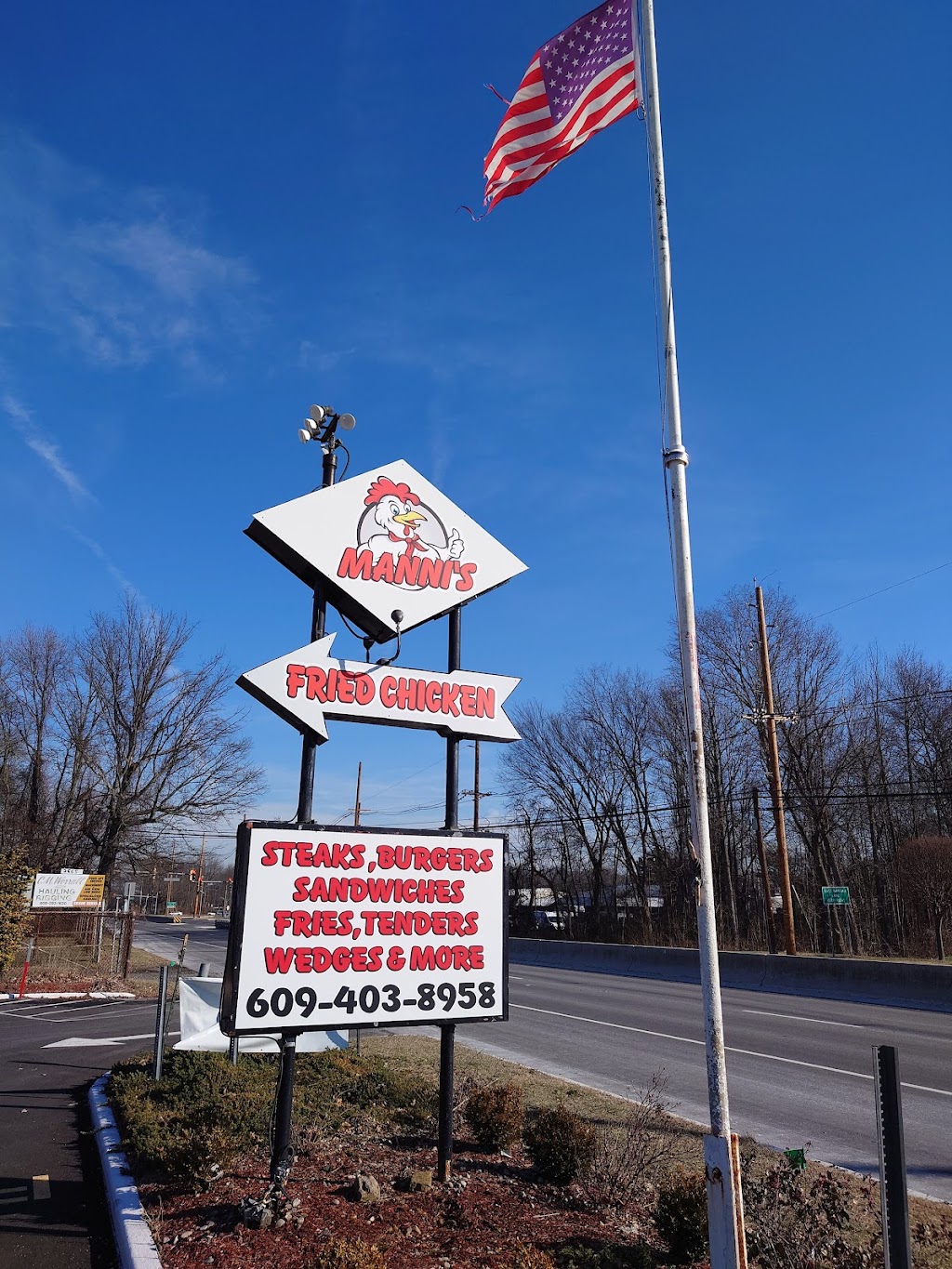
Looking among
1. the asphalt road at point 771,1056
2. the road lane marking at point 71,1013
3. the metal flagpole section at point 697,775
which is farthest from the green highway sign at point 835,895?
the metal flagpole section at point 697,775

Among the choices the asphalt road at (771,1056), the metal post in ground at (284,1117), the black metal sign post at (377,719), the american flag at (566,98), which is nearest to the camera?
the metal post in ground at (284,1117)

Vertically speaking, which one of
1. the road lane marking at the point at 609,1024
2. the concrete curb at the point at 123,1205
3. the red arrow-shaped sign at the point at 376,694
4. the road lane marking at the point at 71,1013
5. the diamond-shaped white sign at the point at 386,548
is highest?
the diamond-shaped white sign at the point at 386,548

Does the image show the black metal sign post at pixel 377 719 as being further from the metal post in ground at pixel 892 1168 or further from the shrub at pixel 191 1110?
the metal post in ground at pixel 892 1168

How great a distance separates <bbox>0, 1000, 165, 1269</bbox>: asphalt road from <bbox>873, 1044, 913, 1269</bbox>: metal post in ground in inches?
170

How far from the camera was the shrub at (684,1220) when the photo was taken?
4.85 metres

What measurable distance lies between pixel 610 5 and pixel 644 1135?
→ 28.4 ft

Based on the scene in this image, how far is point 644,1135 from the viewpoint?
21.6 ft

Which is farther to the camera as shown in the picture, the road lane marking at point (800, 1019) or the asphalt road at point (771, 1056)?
the road lane marking at point (800, 1019)

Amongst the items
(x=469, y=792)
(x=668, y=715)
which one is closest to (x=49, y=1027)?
(x=469, y=792)

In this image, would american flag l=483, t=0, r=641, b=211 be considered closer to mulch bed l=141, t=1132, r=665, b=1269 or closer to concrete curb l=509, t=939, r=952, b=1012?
mulch bed l=141, t=1132, r=665, b=1269

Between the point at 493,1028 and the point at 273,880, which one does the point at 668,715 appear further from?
the point at 273,880

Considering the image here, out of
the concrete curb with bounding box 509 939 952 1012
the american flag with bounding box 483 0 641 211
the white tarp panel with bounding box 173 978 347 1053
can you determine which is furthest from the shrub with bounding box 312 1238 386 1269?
the concrete curb with bounding box 509 939 952 1012

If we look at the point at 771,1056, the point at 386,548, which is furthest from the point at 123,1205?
the point at 771,1056

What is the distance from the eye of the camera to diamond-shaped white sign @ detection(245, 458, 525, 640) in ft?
23.0
